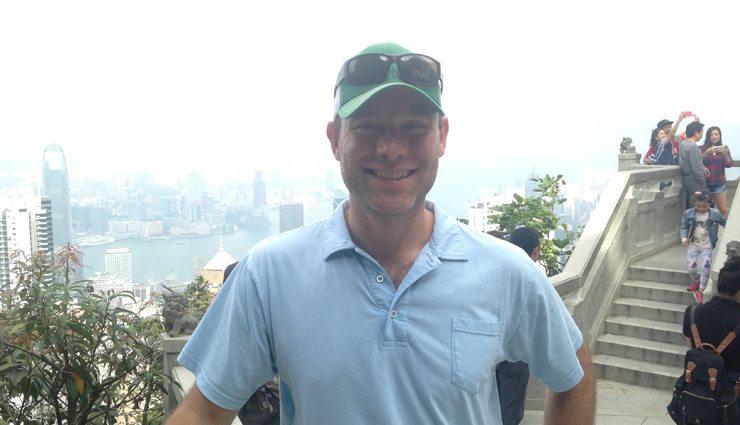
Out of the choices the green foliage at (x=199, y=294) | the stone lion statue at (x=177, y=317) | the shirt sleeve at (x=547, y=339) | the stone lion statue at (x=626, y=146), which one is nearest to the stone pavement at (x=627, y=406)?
the green foliage at (x=199, y=294)

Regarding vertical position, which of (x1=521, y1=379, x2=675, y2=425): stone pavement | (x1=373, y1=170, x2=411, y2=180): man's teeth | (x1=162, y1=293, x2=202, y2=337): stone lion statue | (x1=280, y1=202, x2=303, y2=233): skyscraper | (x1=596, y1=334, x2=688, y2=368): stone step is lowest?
(x1=521, y1=379, x2=675, y2=425): stone pavement

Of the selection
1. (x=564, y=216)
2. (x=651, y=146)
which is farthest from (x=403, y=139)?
(x=651, y=146)

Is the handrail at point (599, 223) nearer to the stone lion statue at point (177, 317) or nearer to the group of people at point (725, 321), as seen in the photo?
the group of people at point (725, 321)

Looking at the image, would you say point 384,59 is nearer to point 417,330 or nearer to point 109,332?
point 417,330

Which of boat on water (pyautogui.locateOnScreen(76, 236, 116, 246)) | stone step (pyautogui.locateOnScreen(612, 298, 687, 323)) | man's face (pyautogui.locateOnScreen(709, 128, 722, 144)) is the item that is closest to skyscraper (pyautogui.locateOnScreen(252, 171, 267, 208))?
boat on water (pyautogui.locateOnScreen(76, 236, 116, 246))

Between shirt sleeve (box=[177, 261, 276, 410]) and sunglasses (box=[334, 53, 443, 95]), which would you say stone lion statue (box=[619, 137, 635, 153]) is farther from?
shirt sleeve (box=[177, 261, 276, 410])
